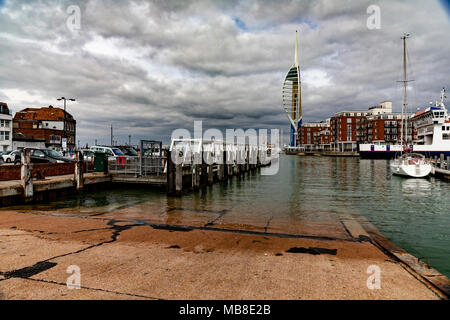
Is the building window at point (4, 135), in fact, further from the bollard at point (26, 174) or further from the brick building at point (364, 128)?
the brick building at point (364, 128)

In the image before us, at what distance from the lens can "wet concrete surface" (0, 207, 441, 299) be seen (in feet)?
13.0

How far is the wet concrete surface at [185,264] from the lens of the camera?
13.0ft

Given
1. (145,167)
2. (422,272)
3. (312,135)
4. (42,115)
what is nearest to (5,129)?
(42,115)

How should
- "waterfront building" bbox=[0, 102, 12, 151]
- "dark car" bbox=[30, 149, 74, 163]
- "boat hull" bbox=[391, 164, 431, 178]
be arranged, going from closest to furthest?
"dark car" bbox=[30, 149, 74, 163]
"boat hull" bbox=[391, 164, 431, 178]
"waterfront building" bbox=[0, 102, 12, 151]

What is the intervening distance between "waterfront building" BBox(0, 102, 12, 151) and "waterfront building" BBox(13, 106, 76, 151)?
39.4 ft

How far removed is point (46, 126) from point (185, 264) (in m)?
107

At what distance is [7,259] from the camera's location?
5.10 metres

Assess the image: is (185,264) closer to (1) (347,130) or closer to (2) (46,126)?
(2) (46,126)

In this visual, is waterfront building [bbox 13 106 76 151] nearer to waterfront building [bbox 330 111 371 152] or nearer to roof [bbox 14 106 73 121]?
roof [bbox 14 106 73 121]

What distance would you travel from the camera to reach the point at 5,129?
6278 centimetres

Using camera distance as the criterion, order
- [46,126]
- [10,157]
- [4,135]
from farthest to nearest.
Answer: [46,126] < [4,135] < [10,157]

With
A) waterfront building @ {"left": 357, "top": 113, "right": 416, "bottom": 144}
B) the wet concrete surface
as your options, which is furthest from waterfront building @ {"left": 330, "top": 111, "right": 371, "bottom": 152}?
the wet concrete surface
